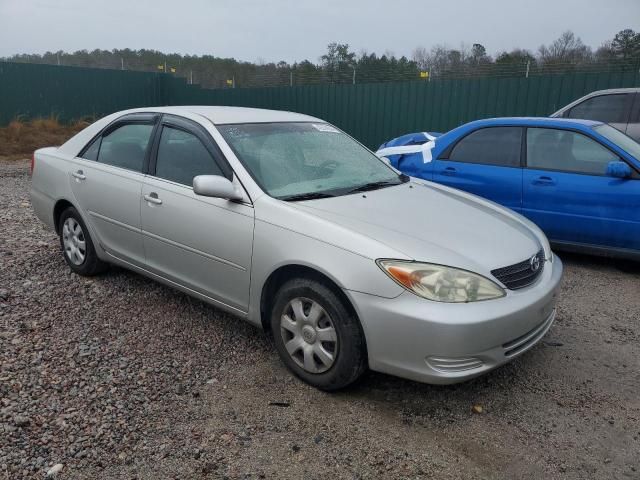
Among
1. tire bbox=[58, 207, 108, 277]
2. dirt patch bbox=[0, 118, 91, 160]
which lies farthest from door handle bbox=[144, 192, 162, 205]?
dirt patch bbox=[0, 118, 91, 160]

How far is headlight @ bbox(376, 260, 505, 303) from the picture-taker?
2.68 m

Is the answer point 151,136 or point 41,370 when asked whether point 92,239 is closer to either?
point 151,136

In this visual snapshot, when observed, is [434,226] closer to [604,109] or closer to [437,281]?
[437,281]

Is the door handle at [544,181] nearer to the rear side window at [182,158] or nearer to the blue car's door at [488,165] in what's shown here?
the blue car's door at [488,165]

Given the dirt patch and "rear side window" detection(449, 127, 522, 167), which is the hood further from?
the dirt patch

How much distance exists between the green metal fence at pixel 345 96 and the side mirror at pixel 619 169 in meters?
6.71

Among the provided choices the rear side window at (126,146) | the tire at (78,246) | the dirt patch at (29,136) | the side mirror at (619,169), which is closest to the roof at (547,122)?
the side mirror at (619,169)

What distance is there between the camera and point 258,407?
2.96 meters

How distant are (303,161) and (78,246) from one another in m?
2.29

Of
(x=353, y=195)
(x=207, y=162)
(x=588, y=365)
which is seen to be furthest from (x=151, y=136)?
(x=588, y=365)

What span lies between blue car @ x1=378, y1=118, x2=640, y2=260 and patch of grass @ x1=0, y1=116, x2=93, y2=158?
42.4ft

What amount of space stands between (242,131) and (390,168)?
4.01 feet

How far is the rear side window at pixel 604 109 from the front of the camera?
7.81 meters

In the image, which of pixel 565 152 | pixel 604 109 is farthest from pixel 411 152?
pixel 604 109
